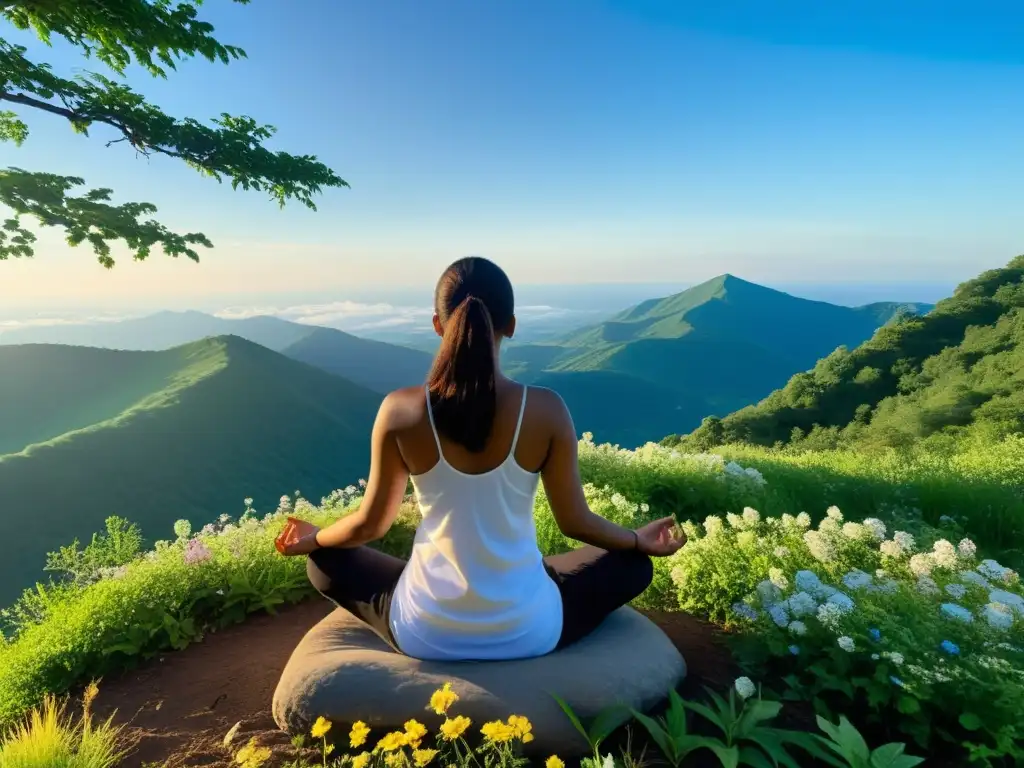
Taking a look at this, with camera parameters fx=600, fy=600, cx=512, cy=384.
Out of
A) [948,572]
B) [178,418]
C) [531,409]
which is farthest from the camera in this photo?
[178,418]

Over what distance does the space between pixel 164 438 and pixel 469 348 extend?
93.1m

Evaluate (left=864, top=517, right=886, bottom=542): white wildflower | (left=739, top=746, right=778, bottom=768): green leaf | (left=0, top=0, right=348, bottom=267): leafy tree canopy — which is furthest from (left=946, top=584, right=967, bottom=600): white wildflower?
(left=0, top=0, right=348, bottom=267): leafy tree canopy

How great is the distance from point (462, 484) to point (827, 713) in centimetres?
223

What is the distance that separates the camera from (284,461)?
92125 mm

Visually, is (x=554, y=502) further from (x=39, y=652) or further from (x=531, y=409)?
(x=39, y=652)

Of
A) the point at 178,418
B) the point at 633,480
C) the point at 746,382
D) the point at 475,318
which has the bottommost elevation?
the point at 746,382

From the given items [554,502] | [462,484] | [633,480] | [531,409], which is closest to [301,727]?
[462,484]

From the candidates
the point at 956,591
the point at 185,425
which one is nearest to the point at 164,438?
the point at 185,425

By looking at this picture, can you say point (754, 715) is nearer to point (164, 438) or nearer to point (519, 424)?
point (519, 424)

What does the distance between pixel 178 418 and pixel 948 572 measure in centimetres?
9928

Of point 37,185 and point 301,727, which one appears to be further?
point 37,185

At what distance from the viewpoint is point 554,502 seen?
116 inches

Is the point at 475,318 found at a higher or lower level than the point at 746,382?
higher

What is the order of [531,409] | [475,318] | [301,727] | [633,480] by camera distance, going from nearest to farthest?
[475,318] < [531,409] < [301,727] < [633,480]
